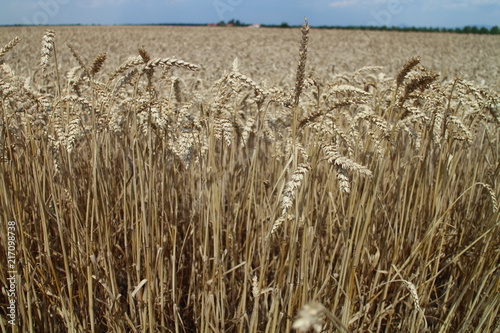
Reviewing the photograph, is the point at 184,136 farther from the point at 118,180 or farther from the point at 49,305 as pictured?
the point at 49,305

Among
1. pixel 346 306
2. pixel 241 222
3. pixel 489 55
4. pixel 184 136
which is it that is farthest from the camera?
pixel 489 55

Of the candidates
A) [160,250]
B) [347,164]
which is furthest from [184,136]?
[347,164]

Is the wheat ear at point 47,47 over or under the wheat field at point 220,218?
over

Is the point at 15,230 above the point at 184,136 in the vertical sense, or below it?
below

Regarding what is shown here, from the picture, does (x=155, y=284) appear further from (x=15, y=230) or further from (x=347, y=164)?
(x=347, y=164)

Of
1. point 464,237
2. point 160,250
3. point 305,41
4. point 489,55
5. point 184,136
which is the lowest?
point 464,237

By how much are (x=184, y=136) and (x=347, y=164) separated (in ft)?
2.00

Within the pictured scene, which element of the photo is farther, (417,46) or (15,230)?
(417,46)

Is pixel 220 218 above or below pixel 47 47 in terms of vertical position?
below

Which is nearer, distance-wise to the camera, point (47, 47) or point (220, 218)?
point (47, 47)

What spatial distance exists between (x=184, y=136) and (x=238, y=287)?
2.19 ft

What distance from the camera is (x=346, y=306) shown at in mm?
1043

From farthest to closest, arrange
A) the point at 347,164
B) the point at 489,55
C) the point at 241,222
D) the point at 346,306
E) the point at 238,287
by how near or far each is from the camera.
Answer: the point at 489,55, the point at 241,222, the point at 238,287, the point at 346,306, the point at 347,164

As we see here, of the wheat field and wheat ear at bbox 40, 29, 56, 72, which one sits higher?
wheat ear at bbox 40, 29, 56, 72
